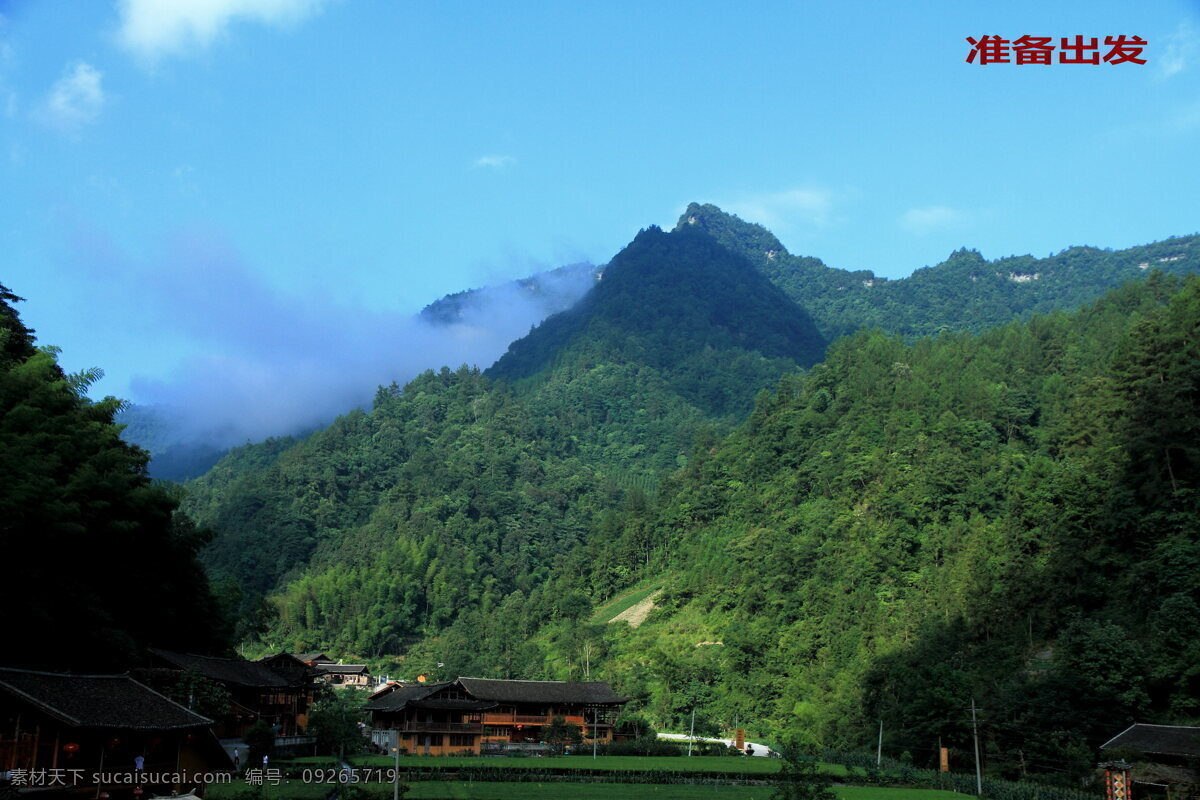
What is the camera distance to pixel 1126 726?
4778 centimetres

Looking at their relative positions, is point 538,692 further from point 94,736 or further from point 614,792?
point 94,736

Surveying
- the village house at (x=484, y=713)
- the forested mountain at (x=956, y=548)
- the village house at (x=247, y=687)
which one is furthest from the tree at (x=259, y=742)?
the forested mountain at (x=956, y=548)

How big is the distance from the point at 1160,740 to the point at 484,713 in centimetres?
4587

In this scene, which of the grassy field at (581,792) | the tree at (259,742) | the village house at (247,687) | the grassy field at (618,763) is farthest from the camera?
the grassy field at (618,763)

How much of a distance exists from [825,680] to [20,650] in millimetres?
59984

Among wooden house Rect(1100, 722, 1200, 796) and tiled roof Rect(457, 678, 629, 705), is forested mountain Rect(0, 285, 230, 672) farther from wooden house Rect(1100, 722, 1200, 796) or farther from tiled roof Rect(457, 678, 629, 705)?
wooden house Rect(1100, 722, 1200, 796)

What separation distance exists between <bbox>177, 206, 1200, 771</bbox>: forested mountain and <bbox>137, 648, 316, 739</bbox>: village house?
1581cm

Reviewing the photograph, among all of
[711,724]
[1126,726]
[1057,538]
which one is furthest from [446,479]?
[1126,726]

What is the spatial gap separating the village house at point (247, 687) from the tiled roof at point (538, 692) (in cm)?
1192

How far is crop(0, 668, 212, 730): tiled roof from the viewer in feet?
80.8

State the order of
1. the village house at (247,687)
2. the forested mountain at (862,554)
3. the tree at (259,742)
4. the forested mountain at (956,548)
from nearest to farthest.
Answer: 1. the village house at (247,687)
2. the tree at (259,742)
3. the forested mountain at (956,548)
4. the forested mountain at (862,554)

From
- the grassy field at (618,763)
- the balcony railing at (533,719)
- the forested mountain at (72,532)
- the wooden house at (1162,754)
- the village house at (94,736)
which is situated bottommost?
the grassy field at (618,763)

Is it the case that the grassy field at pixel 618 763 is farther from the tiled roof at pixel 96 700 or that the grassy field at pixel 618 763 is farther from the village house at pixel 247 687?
the tiled roof at pixel 96 700

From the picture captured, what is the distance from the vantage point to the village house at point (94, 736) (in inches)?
957
